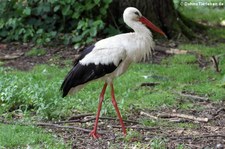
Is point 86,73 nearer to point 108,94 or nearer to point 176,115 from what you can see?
point 176,115

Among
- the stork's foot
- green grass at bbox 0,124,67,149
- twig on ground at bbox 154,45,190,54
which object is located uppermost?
green grass at bbox 0,124,67,149

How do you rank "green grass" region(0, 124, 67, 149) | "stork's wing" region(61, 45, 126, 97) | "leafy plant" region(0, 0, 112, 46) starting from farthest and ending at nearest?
"leafy plant" region(0, 0, 112, 46), "stork's wing" region(61, 45, 126, 97), "green grass" region(0, 124, 67, 149)

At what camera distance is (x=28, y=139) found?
19.0ft

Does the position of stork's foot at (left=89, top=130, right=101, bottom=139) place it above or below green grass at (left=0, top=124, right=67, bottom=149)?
below

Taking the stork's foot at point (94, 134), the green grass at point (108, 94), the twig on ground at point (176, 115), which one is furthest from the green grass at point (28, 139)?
the twig on ground at point (176, 115)

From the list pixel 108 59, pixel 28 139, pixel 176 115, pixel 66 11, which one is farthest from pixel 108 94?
pixel 66 11

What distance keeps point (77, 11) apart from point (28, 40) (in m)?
1.18

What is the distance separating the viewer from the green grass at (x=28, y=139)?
222 inches

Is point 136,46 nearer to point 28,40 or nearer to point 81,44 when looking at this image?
point 81,44

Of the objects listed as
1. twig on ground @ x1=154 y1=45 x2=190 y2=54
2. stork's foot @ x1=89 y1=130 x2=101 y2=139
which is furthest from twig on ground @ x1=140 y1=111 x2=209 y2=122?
twig on ground @ x1=154 y1=45 x2=190 y2=54

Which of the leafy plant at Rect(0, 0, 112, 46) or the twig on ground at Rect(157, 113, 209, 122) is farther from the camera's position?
Answer: the leafy plant at Rect(0, 0, 112, 46)

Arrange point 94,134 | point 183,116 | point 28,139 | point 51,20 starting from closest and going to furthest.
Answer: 1. point 28,139
2. point 94,134
3. point 183,116
4. point 51,20

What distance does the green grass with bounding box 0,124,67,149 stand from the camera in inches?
222

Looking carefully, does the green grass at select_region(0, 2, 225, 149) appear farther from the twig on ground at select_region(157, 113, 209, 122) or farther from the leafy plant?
the leafy plant
